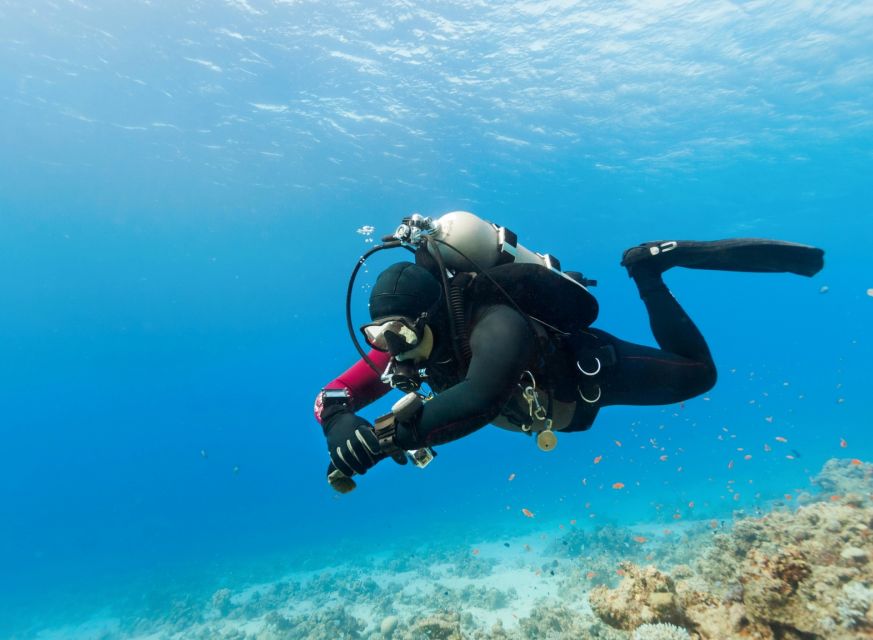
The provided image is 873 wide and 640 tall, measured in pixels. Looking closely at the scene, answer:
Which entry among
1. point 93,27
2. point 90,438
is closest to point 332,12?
point 93,27

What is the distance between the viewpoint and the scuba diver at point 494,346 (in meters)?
2.57

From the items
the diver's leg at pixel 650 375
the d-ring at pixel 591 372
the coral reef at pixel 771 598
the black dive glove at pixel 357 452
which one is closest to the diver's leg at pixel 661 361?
the diver's leg at pixel 650 375

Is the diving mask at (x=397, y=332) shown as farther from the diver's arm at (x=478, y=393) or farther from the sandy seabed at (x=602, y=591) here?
the sandy seabed at (x=602, y=591)

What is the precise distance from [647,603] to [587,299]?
286 centimetres

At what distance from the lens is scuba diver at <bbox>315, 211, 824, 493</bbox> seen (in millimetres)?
2568

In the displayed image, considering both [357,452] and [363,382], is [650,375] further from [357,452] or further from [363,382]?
[357,452]

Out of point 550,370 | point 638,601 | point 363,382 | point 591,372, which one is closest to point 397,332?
point 363,382

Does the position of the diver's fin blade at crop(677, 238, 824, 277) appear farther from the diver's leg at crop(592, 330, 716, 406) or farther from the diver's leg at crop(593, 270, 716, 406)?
the diver's leg at crop(592, 330, 716, 406)

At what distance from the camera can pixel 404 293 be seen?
3.13 metres

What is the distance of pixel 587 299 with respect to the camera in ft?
12.6

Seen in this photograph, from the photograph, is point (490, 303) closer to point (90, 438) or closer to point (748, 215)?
point (748, 215)

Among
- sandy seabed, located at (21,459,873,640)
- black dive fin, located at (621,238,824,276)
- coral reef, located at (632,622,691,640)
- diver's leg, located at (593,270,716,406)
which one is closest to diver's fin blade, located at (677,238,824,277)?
black dive fin, located at (621,238,824,276)

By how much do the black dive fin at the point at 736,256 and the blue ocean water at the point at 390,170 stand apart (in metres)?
13.6

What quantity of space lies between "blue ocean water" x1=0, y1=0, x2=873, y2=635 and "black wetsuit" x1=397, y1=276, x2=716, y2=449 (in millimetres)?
13840
